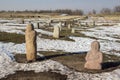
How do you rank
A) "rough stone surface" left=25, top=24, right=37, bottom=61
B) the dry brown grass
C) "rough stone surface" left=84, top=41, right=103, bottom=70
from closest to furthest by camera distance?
1. the dry brown grass
2. "rough stone surface" left=84, top=41, right=103, bottom=70
3. "rough stone surface" left=25, top=24, right=37, bottom=61

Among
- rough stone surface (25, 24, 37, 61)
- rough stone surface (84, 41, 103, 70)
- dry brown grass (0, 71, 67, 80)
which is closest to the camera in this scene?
dry brown grass (0, 71, 67, 80)

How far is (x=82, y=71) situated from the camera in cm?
1875

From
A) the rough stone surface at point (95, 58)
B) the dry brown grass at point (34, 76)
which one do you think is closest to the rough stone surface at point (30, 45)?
the dry brown grass at point (34, 76)

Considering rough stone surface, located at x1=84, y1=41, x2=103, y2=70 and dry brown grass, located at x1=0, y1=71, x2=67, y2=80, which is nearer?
dry brown grass, located at x1=0, y1=71, x2=67, y2=80

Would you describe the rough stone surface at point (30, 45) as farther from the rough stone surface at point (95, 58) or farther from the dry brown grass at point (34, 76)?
the rough stone surface at point (95, 58)

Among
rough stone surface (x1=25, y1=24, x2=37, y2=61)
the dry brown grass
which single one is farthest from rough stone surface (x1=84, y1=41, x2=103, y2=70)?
rough stone surface (x1=25, y1=24, x2=37, y2=61)

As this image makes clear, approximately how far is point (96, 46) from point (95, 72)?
5.53 ft

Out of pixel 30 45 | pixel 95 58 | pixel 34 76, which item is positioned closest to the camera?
pixel 34 76

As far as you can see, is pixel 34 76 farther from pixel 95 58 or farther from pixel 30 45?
pixel 30 45

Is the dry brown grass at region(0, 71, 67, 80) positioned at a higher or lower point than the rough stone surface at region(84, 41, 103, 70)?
lower

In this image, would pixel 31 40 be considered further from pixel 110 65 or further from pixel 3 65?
pixel 110 65

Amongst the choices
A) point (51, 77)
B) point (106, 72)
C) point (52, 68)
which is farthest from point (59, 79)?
point (106, 72)

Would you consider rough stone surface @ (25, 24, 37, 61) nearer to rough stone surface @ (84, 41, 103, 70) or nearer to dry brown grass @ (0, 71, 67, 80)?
dry brown grass @ (0, 71, 67, 80)

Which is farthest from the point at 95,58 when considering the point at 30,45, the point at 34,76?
the point at 30,45
